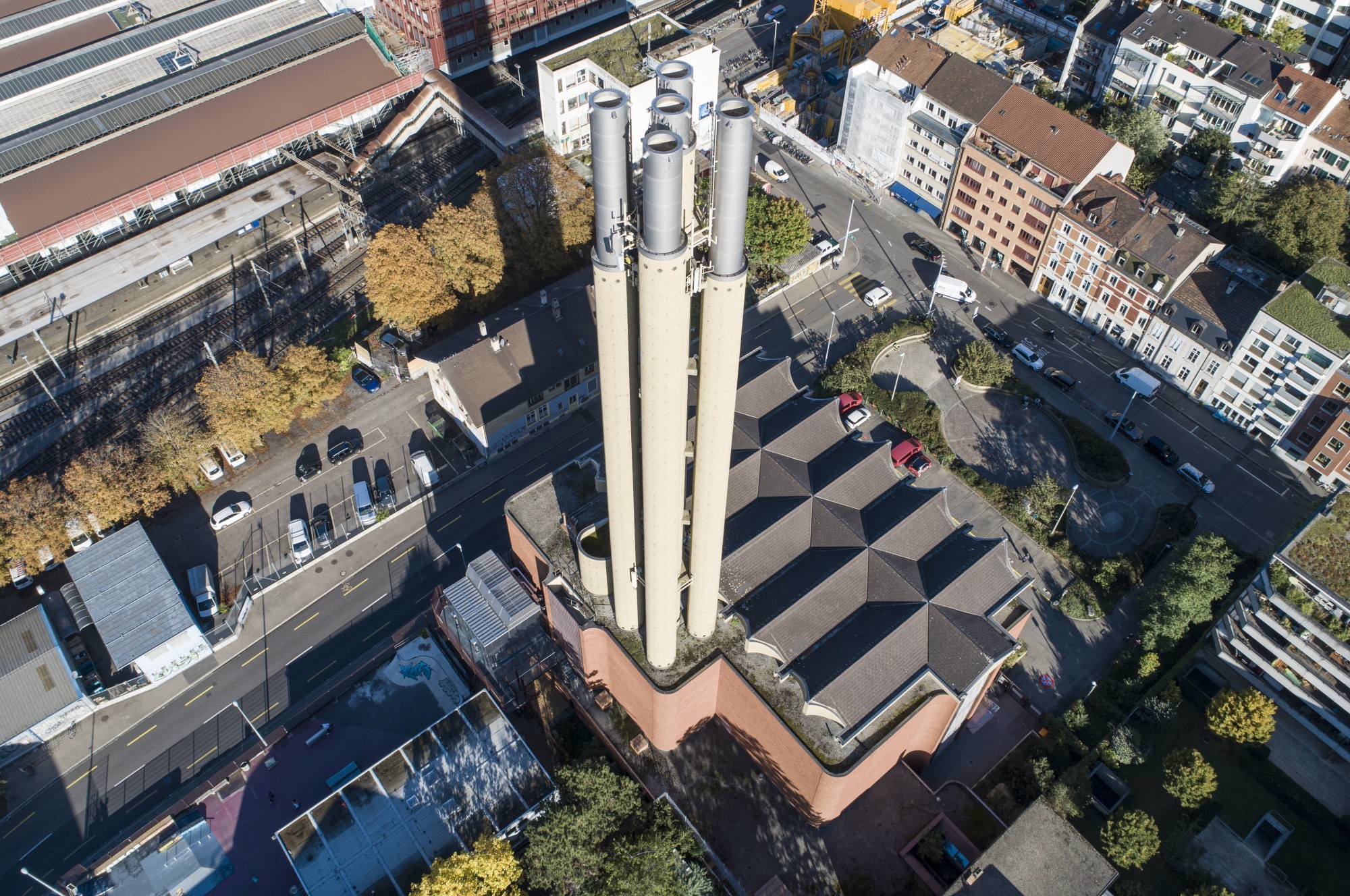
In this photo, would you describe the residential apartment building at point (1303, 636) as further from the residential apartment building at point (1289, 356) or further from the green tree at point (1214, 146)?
the green tree at point (1214, 146)

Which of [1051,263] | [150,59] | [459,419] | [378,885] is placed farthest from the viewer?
[150,59]

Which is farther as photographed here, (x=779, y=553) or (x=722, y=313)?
(x=779, y=553)

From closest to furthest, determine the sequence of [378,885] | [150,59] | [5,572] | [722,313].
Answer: [722,313] < [378,885] < [5,572] < [150,59]

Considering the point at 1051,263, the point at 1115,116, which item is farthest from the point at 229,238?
the point at 1115,116

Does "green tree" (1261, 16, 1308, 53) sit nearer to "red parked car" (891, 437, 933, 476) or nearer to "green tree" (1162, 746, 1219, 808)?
"red parked car" (891, 437, 933, 476)

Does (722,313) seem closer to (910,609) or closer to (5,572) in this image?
(910,609)

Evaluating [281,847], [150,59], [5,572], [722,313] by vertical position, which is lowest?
[281,847]

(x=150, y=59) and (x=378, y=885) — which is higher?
(x=150, y=59)

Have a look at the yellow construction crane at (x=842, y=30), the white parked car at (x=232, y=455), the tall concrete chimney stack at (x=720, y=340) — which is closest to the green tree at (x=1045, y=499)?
the tall concrete chimney stack at (x=720, y=340)

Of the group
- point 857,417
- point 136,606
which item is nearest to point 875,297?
point 857,417
